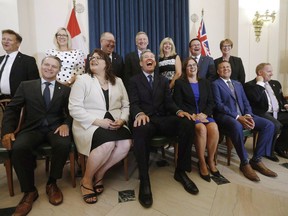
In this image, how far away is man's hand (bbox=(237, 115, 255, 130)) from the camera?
8.07 feet

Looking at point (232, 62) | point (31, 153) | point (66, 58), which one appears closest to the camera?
point (31, 153)

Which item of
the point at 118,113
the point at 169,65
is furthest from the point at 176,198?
the point at 169,65

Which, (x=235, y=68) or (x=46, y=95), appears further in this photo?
(x=235, y=68)

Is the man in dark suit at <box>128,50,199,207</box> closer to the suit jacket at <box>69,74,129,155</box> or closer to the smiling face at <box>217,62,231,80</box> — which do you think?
the suit jacket at <box>69,74,129,155</box>

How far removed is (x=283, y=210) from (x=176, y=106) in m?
1.25

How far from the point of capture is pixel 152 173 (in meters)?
2.44

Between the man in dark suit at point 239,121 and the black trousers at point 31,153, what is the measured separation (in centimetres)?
167

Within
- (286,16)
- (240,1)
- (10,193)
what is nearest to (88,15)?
(10,193)

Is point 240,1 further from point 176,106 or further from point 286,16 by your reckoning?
point 176,106

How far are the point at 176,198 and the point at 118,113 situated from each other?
926 mm

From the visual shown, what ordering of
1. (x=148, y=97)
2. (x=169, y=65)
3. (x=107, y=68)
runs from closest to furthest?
(x=107, y=68) → (x=148, y=97) → (x=169, y=65)

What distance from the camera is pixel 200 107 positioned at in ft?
8.14

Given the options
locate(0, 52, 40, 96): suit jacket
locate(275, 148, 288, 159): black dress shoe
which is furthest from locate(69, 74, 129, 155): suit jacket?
locate(275, 148, 288, 159): black dress shoe

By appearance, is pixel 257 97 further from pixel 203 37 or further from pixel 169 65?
pixel 203 37
